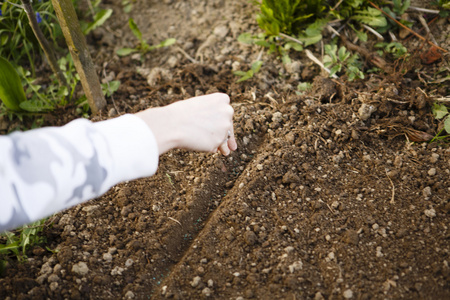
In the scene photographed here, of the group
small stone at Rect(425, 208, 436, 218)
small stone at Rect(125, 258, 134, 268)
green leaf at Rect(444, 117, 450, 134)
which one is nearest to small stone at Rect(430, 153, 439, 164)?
green leaf at Rect(444, 117, 450, 134)

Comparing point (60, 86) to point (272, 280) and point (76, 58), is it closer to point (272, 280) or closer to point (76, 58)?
point (76, 58)

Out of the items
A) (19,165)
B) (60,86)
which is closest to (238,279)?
(19,165)

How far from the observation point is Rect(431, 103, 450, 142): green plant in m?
1.80

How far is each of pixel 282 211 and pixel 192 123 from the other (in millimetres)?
649

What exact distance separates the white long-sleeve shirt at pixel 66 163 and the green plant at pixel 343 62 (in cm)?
143

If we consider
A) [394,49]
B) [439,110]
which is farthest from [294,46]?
[439,110]

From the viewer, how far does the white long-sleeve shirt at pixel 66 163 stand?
100 cm

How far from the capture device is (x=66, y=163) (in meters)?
1.06

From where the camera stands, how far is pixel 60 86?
2322 mm

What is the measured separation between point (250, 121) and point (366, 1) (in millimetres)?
1081

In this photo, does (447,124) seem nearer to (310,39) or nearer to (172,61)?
(310,39)

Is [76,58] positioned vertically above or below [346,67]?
above

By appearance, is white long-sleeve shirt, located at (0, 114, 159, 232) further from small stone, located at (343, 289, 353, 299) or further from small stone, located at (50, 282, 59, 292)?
small stone, located at (343, 289, 353, 299)

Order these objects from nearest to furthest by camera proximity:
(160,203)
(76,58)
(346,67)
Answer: (160,203) → (76,58) → (346,67)
